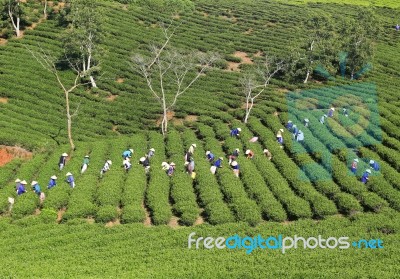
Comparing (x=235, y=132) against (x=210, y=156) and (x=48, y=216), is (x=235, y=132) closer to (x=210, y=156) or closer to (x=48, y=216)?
(x=210, y=156)

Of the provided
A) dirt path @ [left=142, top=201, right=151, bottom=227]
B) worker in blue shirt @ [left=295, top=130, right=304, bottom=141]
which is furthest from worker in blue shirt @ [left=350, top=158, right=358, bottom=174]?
dirt path @ [left=142, top=201, right=151, bottom=227]

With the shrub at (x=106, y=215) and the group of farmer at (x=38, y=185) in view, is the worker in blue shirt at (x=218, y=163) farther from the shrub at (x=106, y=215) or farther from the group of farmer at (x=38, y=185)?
the group of farmer at (x=38, y=185)

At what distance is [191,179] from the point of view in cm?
2483

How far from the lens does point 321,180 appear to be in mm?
24281

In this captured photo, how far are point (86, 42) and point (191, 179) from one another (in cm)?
1969

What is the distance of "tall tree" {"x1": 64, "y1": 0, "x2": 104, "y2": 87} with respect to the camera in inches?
1524

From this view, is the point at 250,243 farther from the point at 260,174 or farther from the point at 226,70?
the point at 226,70

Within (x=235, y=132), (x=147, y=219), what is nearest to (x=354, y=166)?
(x=235, y=132)

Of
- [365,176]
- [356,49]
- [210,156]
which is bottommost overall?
[210,156]

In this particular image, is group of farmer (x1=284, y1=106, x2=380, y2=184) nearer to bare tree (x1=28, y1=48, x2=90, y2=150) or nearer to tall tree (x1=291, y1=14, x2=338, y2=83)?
tall tree (x1=291, y1=14, x2=338, y2=83)

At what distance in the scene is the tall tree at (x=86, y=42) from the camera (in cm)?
3872

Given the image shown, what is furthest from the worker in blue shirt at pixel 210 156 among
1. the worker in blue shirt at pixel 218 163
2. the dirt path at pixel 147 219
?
the dirt path at pixel 147 219

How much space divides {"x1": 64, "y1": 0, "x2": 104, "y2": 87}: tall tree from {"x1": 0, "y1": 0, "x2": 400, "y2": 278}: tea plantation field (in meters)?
1.92

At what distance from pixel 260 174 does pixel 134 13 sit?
39.7 metres
